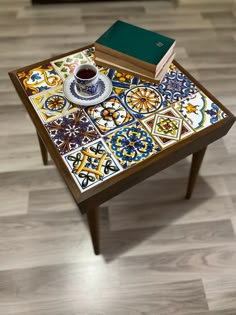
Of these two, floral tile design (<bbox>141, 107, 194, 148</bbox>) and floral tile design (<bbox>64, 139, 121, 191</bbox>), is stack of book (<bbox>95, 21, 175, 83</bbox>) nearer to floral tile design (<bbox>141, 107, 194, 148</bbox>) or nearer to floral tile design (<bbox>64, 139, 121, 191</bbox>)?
floral tile design (<bbox>141, 107, 194, 148</bbox>)

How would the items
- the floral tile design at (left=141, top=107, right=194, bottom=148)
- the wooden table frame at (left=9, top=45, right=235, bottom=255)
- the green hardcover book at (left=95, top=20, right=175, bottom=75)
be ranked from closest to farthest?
the wooden table frame at (left=9, top=45, right=235, bottom=255) < the floral tile design at (left=141, top=107, right=194, bottom=148) < the green hardcover book at (left=95, top=20, right=175, bottom=75)

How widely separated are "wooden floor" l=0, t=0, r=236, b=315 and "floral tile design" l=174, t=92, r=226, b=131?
52 cm

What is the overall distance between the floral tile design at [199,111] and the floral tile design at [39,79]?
1.52ft

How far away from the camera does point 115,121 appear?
37.9 inches

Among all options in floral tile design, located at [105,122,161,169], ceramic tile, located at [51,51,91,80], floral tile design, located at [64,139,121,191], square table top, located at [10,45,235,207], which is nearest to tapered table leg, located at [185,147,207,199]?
square table top, located at [10,45,235,207]

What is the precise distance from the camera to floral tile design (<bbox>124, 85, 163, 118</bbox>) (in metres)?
1.00

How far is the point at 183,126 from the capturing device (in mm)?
958

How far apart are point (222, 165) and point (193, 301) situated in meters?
0.69

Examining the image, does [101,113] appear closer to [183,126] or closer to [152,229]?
[183,126]

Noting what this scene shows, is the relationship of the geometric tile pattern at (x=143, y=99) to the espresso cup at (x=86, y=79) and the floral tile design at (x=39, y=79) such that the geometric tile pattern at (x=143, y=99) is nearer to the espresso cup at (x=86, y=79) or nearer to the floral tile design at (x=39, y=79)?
the espresso cup at (x=86, y=79)

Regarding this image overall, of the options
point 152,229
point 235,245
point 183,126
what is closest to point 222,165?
point 235,245

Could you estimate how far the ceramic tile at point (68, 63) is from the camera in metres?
1.11

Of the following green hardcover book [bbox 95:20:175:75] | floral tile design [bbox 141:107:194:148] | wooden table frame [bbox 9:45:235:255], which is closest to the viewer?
wooden table frame [bbox 9:45:235:255]

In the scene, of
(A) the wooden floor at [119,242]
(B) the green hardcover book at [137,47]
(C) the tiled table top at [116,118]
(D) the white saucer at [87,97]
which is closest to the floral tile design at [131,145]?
(C) the tiled table top at [116,118]
